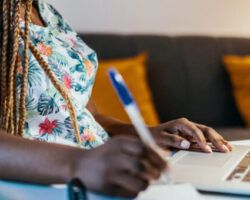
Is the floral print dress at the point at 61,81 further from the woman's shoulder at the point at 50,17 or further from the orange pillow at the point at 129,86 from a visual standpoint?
the orange pillow at the point at 129,86

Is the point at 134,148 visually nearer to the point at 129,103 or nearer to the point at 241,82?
the point at 129,103

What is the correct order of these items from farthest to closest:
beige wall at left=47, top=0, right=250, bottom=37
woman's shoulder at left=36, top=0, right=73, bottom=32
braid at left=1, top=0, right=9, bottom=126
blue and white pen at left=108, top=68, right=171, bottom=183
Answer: beige wall at left=47, top=0, right=250, bottom=37 → woman's shoulder at left=36, top=0, right=73, bottom=32 → braid at left=1, top=0, right=9, bottom=126 → blue and white pen at left=108, top=68, right=171, bottom=183

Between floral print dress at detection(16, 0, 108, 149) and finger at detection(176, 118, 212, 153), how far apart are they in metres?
0.18

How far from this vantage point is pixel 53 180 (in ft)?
1.74

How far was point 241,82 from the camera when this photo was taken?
81.7 inches

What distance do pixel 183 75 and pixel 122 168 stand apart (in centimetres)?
162

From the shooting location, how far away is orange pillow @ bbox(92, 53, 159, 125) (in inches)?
74.7

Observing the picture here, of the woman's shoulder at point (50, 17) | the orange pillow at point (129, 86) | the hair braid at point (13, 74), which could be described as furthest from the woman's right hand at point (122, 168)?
the orange pillow at point (129, 86)

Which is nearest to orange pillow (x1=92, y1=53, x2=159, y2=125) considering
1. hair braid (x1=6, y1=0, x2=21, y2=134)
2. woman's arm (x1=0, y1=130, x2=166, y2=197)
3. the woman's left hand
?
the woman's left hand

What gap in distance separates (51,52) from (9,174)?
0.39 meters

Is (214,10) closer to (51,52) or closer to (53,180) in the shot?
(51,52)

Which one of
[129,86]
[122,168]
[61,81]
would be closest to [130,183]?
[122,168]

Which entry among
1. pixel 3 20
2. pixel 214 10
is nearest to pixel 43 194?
pixel 3 20

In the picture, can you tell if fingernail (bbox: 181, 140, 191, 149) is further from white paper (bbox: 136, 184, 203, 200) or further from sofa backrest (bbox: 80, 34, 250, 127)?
sofa backrest (bbox: 80, 34, 250, 127)
